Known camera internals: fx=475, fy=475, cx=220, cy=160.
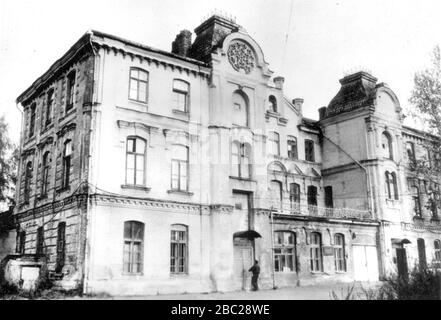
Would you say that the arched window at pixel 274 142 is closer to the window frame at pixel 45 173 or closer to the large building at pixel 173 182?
the large building at pixel 173 182

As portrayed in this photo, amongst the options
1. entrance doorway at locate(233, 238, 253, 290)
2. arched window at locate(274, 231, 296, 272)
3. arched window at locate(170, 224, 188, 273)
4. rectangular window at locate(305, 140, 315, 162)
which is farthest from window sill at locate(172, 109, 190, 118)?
rectangular window at locate(305, 140, 315, 162)

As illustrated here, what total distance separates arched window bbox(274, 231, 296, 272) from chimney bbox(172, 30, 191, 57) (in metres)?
12.2

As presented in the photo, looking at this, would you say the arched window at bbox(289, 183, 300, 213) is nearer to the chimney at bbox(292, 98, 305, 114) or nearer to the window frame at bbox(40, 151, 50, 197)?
the chimney at bbox(292, 98, 305, 114)

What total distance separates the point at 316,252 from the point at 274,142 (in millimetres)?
8280

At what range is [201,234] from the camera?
78.8ft

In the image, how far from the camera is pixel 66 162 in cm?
2395

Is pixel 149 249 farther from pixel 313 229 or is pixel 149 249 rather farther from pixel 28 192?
pixel 313 229

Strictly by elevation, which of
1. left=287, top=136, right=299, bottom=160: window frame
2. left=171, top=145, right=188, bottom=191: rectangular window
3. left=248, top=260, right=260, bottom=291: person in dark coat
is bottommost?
left=248, top=260, right=260, bottom=291: person in dark coat

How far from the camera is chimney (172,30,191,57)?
93.8ft

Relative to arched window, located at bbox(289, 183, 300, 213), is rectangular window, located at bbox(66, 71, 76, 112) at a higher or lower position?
higher

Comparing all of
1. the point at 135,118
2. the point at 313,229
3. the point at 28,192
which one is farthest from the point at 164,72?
the point at 313,229

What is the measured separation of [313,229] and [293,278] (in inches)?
143

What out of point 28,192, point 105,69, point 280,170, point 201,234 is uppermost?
point 105,69

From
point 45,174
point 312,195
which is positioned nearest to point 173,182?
point 45,174
